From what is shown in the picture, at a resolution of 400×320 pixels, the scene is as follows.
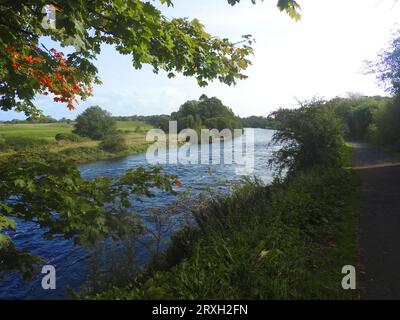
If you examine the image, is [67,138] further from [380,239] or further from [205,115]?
[380,239]

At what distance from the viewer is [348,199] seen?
363 inches

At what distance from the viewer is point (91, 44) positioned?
3.50 meters

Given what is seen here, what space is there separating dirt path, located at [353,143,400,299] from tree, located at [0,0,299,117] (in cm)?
370

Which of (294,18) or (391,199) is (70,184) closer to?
(294,18)

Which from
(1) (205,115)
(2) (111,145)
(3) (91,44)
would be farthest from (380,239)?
(1) (205,115)

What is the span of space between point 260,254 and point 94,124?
5377 cm

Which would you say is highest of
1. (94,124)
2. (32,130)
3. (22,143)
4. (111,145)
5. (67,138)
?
(94,124)

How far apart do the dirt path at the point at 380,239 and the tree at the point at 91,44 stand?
12.1ft

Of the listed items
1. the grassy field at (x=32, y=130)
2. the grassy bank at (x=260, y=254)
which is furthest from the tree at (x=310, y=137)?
the grassy field at (x=32, y=130)

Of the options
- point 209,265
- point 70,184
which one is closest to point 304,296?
point 209,265

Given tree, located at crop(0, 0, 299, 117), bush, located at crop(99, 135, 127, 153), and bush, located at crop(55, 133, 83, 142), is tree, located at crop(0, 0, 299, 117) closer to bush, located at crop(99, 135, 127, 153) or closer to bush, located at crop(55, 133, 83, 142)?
bush, located at crop(99, 135, 127, 153)

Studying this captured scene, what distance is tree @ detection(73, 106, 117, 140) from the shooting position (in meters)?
53.4

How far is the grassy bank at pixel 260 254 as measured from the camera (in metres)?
3.84

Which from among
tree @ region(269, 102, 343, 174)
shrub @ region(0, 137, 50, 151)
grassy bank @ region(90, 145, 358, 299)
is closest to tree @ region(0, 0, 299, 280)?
grassy bank @ region(90, 145, 358, 299)
